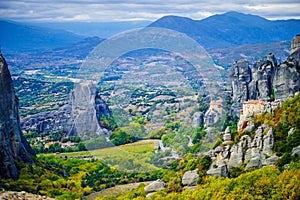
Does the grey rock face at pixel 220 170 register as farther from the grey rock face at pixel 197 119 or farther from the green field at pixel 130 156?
the grey rock face at pixel 197 119

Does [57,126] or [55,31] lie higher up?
[55,31]

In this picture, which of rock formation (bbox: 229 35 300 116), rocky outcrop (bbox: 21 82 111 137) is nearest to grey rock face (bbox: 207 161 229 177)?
rock formation (bbox: 229 35 300 116)

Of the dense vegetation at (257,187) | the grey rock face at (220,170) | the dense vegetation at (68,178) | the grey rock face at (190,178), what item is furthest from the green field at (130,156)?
the dense vegetation at (257,187)

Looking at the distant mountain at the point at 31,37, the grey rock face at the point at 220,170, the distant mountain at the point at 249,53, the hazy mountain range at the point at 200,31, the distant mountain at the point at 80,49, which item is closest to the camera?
the grey rock face at the point at 220,170

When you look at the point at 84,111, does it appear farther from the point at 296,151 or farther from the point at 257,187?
the point at 257,187

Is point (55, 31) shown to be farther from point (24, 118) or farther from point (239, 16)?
point (24, 118)

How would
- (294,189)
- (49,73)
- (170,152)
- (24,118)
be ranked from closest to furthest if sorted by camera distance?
(294,189) → (170,152) → (24,118) → (49,73)

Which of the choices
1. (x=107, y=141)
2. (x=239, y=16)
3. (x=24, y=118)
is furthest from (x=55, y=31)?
(x=107, y=141)
